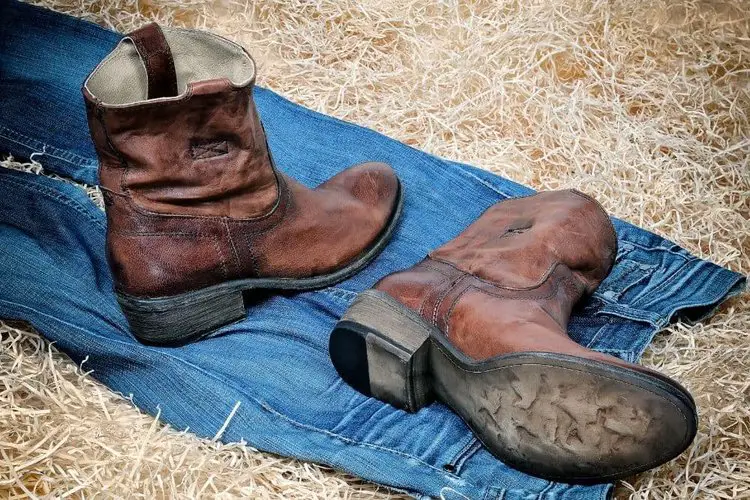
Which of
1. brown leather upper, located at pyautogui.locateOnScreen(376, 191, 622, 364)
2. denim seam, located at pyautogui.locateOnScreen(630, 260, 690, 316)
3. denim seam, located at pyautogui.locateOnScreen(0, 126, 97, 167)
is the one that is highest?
brown leather upper, located at pyautogui.locateOnScreen(376, 191, 622, 364)

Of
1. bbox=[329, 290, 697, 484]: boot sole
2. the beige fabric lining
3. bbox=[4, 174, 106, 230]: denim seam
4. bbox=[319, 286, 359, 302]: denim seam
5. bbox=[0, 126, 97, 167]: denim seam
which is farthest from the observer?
bbox=[0, 126, 97, 167]: denim seam

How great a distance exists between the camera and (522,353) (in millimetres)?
1172

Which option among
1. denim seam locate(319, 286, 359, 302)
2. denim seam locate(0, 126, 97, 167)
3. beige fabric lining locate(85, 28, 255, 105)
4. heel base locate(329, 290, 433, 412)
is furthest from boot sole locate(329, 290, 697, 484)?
denim seam locate(0, 126, 97, 167)

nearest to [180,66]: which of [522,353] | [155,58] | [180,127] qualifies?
[155,58]

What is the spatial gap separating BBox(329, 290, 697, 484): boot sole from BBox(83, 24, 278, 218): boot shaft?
0.30 meters

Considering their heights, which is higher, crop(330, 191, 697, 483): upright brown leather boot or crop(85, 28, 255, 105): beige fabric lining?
crop(85, 28, 255, 105): beige fabric lining

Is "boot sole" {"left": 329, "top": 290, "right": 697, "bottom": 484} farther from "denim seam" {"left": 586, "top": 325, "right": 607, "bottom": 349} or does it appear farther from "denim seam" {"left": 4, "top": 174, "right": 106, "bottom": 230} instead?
"denim seam" {"left": 4, "top": 174, "right": 106, "bottom": 230}

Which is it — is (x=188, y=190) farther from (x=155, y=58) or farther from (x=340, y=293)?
(x=340, y=293)

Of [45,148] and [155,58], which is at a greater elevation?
[155,58]

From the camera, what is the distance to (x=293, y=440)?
128cm

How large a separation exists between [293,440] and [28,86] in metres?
1.22

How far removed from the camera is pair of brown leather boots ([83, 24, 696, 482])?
113 cm

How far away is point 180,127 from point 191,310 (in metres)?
0.31

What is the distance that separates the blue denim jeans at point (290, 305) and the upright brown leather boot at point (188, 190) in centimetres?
8
